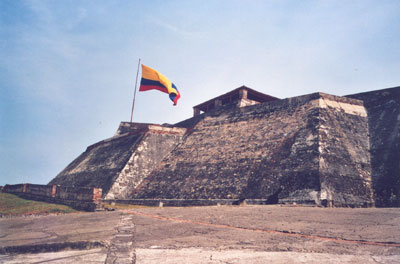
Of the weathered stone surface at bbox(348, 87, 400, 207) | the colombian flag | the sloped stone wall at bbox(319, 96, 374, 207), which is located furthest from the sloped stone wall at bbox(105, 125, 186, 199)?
the weathered stone surface at bbox(348, 87, 400, 207)

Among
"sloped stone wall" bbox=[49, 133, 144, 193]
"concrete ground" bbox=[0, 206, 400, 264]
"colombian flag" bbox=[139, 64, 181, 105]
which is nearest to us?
"concrete ground" bbox=[0, 206, 400, 264]

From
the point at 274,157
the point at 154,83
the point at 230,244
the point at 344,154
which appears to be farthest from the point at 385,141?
the point at 154,83

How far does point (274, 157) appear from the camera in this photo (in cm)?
1123

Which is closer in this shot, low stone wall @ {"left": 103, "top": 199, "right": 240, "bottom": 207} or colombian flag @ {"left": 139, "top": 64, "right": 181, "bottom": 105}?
low stone wall @ {"left": 103, "top": 199, "right": 240, "bottom": 207}

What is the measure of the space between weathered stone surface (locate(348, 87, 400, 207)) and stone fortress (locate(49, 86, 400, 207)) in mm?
31

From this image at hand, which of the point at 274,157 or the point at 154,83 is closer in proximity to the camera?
the point at 274,157

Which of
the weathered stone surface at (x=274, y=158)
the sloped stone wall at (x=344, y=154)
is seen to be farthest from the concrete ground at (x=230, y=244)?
the weathered stone surface at (x=274, y=158)

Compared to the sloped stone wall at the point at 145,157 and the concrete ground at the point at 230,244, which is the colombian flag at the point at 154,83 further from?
the concrete ground at the point at 230,244

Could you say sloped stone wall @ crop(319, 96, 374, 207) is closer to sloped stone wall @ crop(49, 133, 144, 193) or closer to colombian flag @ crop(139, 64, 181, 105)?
sloped stone wall @ crop(49, 133, 144, 193)

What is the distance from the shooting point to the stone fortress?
959 cm

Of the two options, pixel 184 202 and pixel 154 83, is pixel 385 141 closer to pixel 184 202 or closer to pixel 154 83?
pixel 184 202

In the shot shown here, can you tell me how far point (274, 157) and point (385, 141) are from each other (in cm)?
408

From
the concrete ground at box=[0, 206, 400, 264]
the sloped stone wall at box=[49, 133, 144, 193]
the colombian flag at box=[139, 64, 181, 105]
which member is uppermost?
the colombian flag at box=[139, 64, 181, 105]

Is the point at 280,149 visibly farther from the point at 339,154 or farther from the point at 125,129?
the point at 125,129
